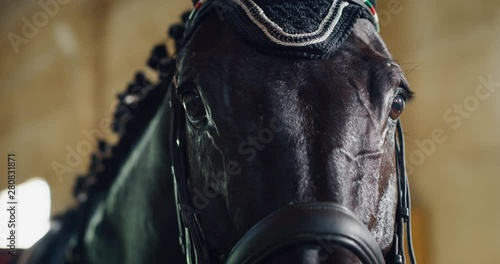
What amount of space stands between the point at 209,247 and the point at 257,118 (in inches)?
11.6

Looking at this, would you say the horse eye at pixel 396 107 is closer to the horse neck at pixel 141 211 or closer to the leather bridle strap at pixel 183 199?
the leather bridle strap at pixel 183 199

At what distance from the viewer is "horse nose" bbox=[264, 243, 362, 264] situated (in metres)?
1.04

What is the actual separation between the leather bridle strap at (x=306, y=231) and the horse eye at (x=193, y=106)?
33 cm

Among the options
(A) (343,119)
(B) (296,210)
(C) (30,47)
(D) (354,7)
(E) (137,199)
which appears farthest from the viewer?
(C) (30,47)

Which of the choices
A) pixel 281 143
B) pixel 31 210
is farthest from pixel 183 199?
pixel 31 210

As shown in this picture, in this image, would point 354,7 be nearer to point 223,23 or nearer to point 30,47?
point 223,23

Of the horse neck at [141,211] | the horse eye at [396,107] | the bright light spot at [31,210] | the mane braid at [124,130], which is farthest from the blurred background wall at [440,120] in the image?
the horse eye at [396,107]

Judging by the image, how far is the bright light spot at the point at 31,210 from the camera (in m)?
5.38

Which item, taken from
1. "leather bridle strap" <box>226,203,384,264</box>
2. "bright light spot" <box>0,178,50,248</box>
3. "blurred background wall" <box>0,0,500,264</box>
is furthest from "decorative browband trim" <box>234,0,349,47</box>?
"bright light spot" <box>0,178,50,248</box>

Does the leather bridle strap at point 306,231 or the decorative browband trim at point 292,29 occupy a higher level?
the decorative browband trim at point 292,29

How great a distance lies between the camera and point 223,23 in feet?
4.73

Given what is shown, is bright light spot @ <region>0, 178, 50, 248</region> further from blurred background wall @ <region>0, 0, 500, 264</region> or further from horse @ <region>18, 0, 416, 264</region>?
horse @ <region>18, 0, 416, 264</region>

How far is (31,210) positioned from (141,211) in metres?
4.51

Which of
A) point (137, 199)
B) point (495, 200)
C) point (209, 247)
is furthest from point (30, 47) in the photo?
point (209, 247)
